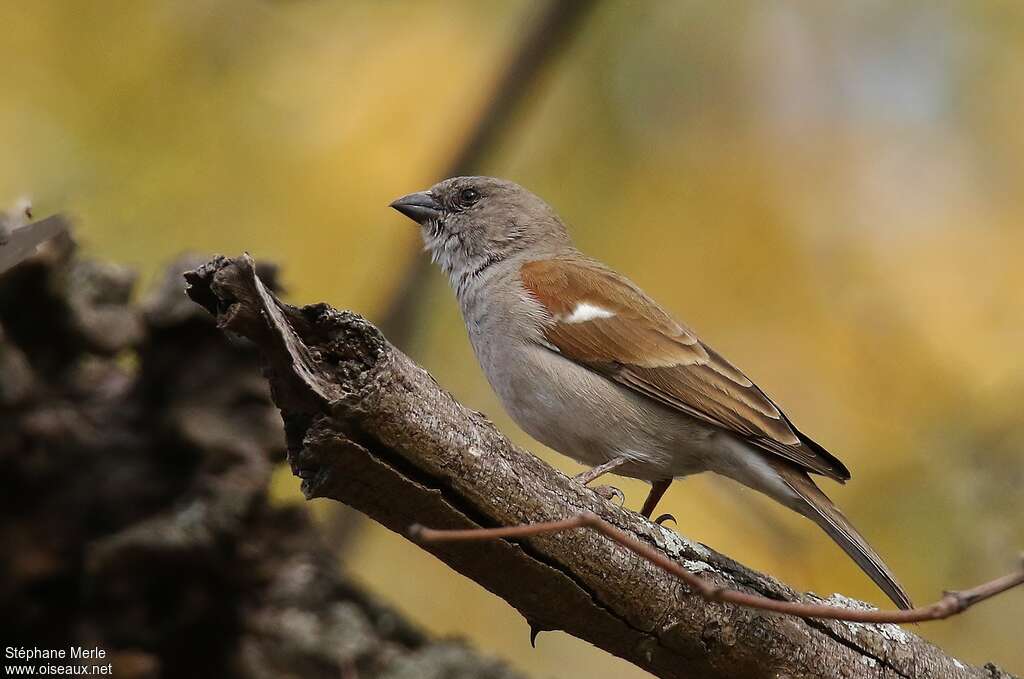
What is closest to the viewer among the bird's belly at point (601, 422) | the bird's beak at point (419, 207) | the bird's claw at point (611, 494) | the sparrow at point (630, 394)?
the bird's claw at point (611, 494)

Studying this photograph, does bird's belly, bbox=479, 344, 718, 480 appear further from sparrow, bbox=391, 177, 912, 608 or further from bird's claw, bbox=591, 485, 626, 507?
bird's claw, bbox=591, 485, 626, 507

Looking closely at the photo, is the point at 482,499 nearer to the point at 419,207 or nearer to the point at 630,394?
the point at 630,394

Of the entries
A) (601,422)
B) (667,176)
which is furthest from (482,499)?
(667,176)

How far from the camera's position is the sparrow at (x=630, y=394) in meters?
5.00

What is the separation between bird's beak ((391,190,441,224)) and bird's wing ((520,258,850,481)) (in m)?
0.98

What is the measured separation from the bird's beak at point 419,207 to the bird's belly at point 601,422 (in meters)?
1.69

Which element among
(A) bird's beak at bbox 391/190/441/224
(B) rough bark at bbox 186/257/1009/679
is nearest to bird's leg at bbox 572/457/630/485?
(B) rough bark at bbox 186/257/1009/679

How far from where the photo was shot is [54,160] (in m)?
7.60

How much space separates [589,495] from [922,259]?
5.62 m

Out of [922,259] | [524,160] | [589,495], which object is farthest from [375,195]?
[589,495]

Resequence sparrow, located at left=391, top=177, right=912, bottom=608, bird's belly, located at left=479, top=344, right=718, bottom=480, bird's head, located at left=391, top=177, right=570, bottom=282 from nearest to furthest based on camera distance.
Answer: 1. sparrow, located at left=391, top=177, right=912, bottom=608
2. bird's belly, located at left=479, top=344, right=718, bottom=480
3. bird's head, located at left=391, top=177, right=570, bottom=282

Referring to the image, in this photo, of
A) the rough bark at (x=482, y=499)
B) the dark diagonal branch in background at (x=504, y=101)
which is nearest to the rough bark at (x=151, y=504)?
the dark diagonal branch in background at (x=504, y=101)

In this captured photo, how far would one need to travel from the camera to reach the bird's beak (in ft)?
21.6

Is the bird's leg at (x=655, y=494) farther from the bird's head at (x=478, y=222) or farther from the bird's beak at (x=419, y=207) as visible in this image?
the bird's beak at (x=419, y=207)
